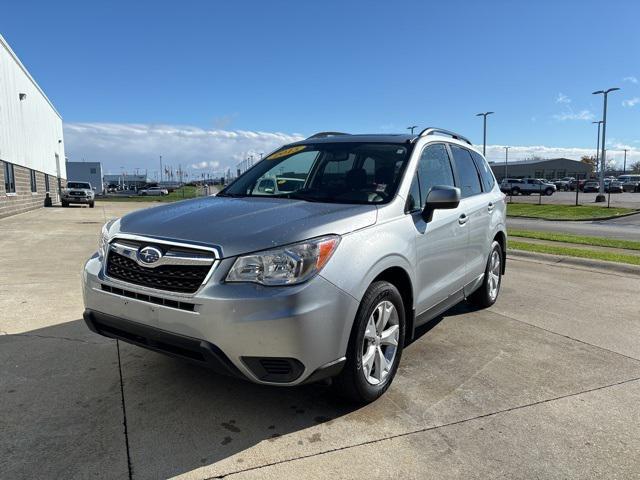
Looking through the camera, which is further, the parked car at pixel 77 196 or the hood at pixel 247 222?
the parked car at pixel 77 196

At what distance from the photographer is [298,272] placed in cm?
264

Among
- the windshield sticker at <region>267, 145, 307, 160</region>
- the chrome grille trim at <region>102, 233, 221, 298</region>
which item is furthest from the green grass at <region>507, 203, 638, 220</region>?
the chrome grille trim at <region>102, 233, 221, 298</region>

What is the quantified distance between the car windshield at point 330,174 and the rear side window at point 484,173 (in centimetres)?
181

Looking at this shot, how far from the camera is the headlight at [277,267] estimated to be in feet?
8.63

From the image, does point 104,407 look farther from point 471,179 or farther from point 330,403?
point 471,179

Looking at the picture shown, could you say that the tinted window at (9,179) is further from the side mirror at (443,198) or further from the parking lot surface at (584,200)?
the parking lot surface at (584,200)

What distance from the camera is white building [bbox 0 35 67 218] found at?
2088 centimetres

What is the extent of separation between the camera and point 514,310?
5598 mm

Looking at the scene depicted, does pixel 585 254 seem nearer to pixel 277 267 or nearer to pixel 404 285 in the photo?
pixel 404 285

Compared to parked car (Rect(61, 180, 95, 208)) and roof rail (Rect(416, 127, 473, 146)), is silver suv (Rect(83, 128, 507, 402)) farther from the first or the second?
parked car (Rect(61, 180, 95, 208))

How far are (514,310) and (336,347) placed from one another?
354 cm

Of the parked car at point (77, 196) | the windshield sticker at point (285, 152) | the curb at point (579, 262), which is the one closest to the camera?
the windshield sticker at point (285, 152)

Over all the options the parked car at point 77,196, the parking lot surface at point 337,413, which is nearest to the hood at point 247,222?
the parking lot surface at point 337,413

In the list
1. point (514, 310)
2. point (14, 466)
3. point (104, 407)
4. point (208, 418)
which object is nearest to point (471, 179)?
point (514, 310)
